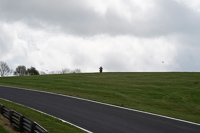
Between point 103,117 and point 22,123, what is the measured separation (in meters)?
4.61

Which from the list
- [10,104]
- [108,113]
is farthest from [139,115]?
[10,104]

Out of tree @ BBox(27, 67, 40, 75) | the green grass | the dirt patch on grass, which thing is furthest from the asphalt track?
tree @ BBox(27, 67, 40, 75)

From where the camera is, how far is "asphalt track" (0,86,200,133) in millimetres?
13618

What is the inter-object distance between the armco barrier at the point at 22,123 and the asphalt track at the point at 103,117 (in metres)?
2.59

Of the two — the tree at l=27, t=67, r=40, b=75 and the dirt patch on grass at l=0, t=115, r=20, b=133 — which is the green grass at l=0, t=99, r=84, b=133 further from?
the tree at l=27, t=67, r=40, b=75

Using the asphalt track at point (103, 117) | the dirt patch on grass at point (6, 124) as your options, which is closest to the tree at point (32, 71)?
the asphalt track at point (103, 117)

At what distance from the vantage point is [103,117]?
52.4 ft

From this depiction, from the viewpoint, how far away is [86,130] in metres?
13.3

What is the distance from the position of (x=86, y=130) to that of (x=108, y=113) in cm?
407

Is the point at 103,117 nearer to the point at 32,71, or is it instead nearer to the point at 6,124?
the point at 6,124

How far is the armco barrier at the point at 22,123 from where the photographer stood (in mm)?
11705

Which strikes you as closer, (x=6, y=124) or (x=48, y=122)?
(x=48, y=122)

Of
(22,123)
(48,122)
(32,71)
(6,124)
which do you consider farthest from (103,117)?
(32,71)

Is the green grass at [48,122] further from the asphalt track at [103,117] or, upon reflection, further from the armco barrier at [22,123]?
the armco barrier at [22,123]
